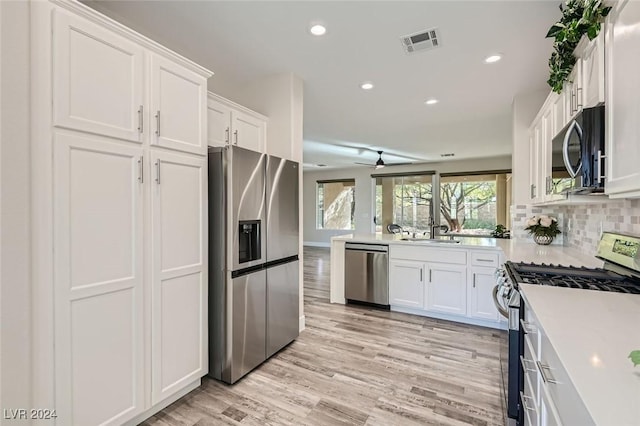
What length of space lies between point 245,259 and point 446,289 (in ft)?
8.02

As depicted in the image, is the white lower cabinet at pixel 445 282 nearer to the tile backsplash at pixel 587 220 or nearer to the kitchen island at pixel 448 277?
the kitchen island at pixel 448 277

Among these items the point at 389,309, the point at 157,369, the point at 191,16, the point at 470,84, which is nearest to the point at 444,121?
the point at 470,84

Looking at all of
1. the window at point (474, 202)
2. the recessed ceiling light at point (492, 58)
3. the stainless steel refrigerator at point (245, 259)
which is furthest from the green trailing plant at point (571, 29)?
the window at point (474, 202)

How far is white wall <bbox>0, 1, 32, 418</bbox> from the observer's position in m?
1.21

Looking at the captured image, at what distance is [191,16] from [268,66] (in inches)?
33.9

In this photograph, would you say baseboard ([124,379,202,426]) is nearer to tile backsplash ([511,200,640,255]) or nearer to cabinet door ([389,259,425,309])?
cabinet door ([389,259,425,309])

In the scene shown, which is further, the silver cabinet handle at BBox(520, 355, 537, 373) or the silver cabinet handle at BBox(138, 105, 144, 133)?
the silver cabinet handle at BBox(138, 105, 144, 133)

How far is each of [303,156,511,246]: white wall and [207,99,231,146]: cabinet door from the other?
683 cm

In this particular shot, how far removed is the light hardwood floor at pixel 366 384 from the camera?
1856mm

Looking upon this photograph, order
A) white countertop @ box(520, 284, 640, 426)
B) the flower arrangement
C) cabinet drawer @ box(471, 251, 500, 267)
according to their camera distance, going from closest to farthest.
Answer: white countertop @ box(520, 284, 640, 426)
the flower arrangement
cabinet drawer @ box(471, 251, 500, 267)

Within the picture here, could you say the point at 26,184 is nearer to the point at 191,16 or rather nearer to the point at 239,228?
the point at 239,228

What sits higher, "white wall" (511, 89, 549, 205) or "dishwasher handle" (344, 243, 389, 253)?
"white wall" (511, 89, 549, 205)

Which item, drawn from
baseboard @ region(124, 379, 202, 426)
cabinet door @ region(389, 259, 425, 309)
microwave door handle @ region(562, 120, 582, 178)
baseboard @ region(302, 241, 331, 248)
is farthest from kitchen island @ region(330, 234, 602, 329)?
baseboard @ region(302, 241, 331, 248)

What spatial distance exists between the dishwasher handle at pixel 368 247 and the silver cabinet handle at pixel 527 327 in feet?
7.69
